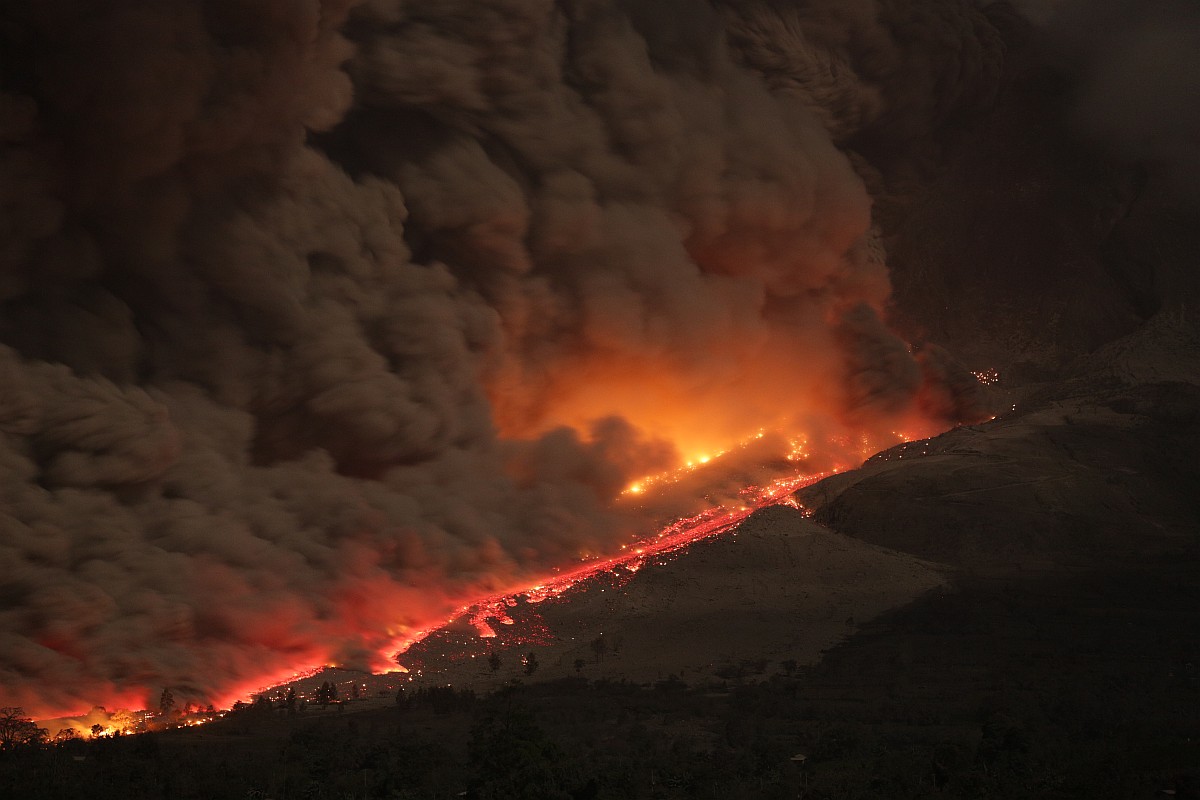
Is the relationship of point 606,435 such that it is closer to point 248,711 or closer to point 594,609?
point 594,609

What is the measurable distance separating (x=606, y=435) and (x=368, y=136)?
24.5 ft

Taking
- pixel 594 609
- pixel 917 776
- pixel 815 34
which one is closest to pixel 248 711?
pixel 594 609

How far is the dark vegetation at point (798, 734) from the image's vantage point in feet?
54.6

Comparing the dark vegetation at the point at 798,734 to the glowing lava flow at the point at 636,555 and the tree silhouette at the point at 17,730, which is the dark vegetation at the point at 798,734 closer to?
the tree silhouette at the point at 17,730

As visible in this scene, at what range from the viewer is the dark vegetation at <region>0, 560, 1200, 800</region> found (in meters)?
16.7

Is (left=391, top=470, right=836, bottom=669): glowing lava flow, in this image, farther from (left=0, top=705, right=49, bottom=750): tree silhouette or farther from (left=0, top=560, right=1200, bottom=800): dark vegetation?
(left=0, top=705, right=49, bottom=750): tree silhouette

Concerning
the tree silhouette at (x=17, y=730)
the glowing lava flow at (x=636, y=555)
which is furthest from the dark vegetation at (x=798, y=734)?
the glowing lava flow at (x=636, y=555)

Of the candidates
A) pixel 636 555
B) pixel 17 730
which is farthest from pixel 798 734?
pixel 17 730

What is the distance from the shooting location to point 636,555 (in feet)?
89.1

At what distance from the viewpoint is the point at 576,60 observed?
29.9m

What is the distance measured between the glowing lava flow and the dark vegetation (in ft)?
7.46

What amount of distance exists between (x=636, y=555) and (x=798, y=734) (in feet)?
25.5

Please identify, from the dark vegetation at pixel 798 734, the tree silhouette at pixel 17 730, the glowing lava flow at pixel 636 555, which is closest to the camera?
the dark vegetation at pixel 798 734

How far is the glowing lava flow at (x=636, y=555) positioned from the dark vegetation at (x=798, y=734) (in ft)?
7.46
